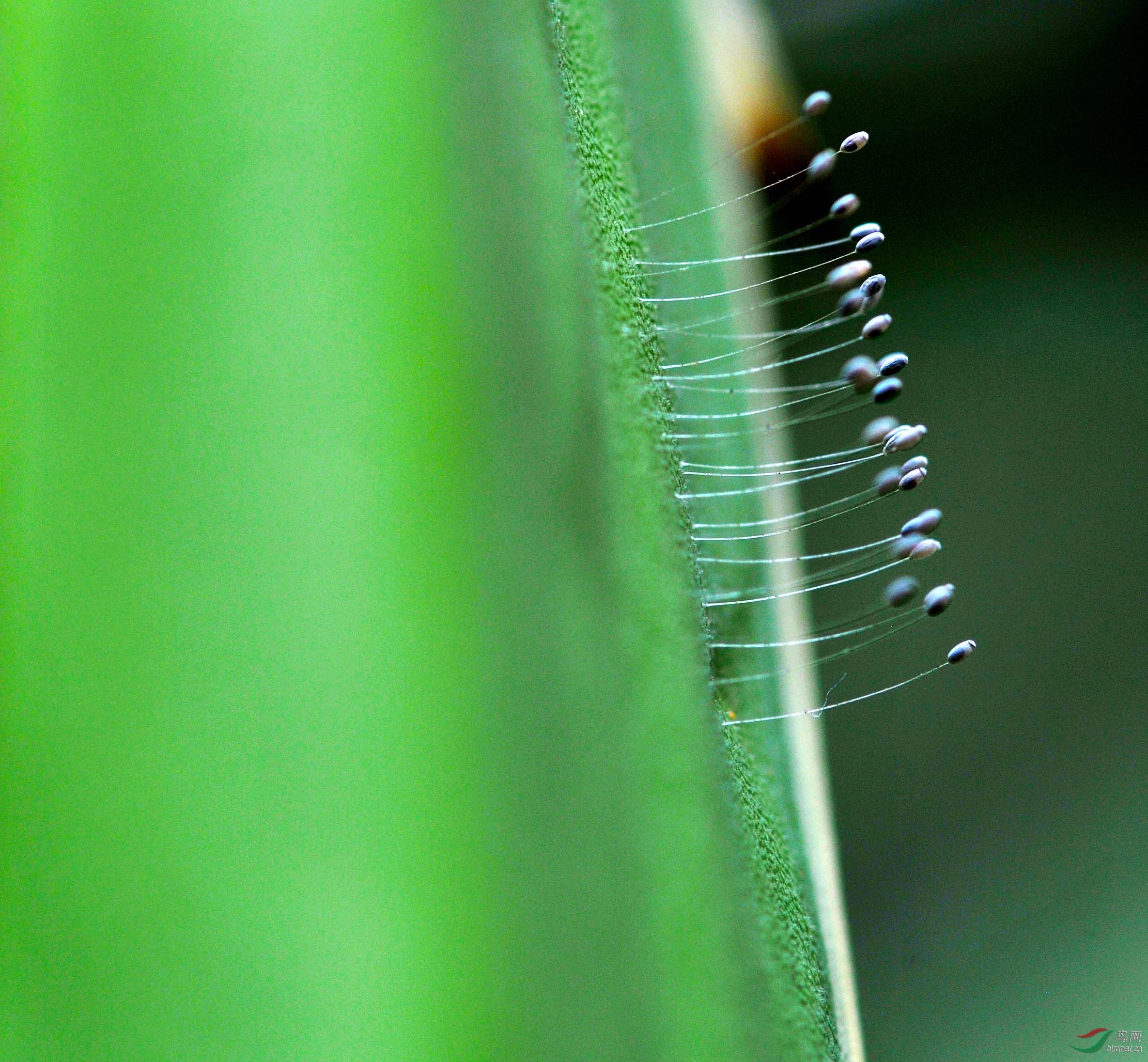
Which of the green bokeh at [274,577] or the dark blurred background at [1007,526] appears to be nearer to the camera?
the green bokeh at [274,577]

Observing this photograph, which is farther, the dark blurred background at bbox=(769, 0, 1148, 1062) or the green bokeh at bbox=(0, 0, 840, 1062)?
the dark blurred background at bbox=(769, 0, 1148, 1062)

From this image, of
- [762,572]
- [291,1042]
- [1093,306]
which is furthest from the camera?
[1093,306]

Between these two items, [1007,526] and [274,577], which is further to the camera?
[1007,526]

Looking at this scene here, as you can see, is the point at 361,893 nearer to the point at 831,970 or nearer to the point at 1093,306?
the point at 831,970

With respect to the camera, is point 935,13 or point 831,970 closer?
point 831,970

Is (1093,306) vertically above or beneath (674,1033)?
above

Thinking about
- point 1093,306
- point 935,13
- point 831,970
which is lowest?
point 831,970

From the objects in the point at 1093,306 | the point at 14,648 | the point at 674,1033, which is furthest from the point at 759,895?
the point at 1093,306

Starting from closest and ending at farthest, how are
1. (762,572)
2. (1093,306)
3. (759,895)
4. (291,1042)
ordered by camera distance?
1. (291,1042)
2. (759,895)
3. (762,572)
4. (1093,306)
